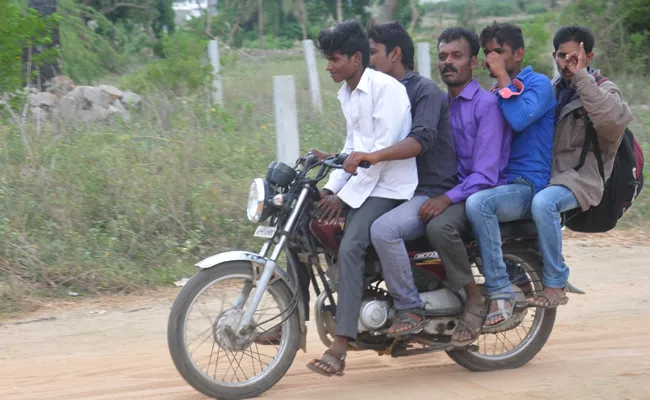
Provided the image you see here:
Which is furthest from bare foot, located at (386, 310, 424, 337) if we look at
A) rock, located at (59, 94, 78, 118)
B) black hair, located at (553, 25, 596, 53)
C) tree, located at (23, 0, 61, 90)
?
tree, located at (23, 0, 61, 90)

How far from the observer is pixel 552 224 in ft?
15.4

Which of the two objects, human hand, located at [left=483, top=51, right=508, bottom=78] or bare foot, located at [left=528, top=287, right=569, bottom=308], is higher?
human hand, located at [left=483, top=51, right=508, bottom=78]

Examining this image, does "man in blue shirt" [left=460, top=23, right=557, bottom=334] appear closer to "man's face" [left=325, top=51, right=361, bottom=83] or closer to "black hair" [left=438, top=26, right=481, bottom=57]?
"black hair" [left=438, top=26, right=481, bottom=57]

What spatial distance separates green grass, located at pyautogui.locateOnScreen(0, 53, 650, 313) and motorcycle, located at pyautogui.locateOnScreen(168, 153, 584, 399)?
249 centimetres

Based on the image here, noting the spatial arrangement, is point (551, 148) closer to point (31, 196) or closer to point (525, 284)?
point (525, 284)

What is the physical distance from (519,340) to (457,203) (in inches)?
45.6

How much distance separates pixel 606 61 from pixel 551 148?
38.9 ft

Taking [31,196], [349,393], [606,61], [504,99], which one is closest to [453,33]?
[504,99]

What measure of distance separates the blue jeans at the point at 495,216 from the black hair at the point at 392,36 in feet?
2.86

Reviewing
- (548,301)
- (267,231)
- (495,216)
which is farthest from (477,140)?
(267,231)

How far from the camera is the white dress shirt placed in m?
4.40

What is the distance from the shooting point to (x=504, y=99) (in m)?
4.65

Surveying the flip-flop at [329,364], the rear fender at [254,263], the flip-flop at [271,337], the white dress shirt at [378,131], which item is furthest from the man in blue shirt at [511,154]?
the flip-flop at [271,337]

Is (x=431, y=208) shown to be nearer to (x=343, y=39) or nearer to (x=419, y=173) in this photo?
(x=419, y=173)
